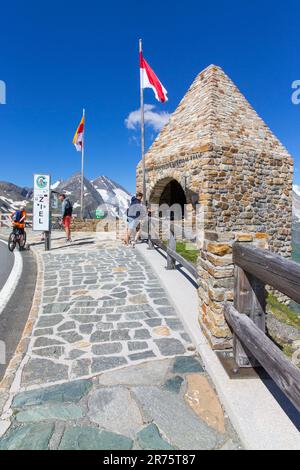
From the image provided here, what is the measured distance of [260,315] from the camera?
262 cm

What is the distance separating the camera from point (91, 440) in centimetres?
196

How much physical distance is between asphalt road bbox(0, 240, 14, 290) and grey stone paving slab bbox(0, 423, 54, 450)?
419 cm

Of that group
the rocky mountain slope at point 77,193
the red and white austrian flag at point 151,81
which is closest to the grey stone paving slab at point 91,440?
the red and white austrian flag at point 151,81

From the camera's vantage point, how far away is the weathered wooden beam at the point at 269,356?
1.72 metres

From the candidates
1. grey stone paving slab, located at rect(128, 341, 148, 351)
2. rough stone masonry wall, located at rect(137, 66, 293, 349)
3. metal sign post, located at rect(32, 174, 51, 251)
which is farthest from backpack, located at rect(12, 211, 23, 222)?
grey stone paving slab, located at rect(128, 341, 148, 351)

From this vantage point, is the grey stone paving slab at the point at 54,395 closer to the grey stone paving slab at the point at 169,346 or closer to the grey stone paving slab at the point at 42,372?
the grey stone paving slab at the point at 42,372

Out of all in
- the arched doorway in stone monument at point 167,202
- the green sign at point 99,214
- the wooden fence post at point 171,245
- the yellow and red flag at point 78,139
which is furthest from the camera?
the green sign at point 99,214

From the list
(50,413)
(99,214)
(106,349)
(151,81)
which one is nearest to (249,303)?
(106,349)

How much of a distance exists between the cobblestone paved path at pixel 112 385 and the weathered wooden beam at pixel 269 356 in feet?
1.86

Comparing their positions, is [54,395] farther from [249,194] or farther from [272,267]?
[249,194]

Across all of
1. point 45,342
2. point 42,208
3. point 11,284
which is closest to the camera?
point 45,342

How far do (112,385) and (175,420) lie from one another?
73cm
